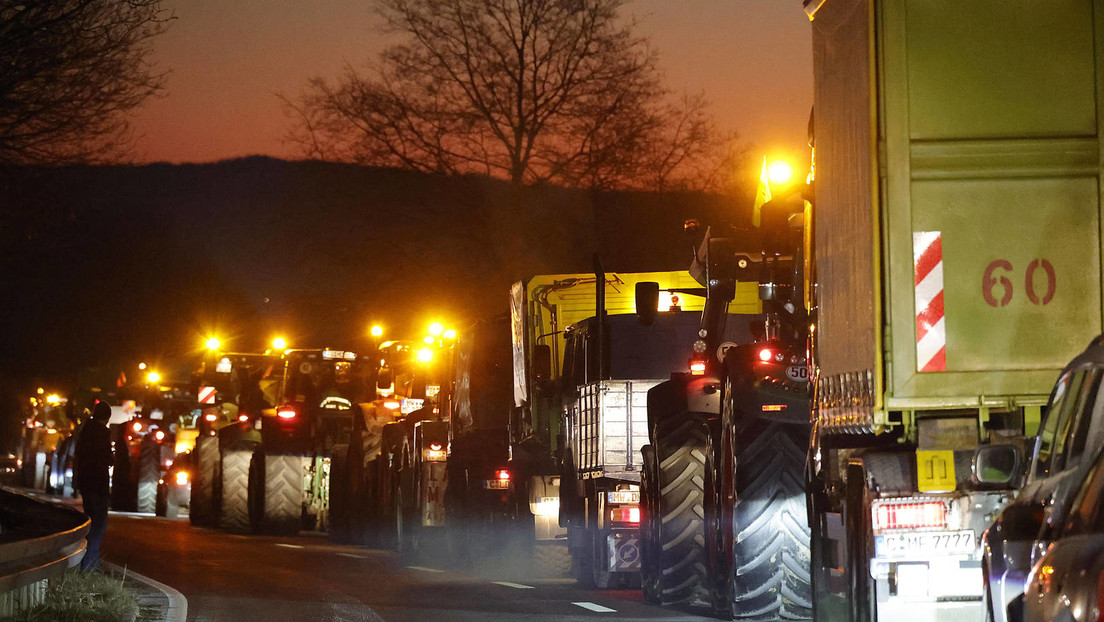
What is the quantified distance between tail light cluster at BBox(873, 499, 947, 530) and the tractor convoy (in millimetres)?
10

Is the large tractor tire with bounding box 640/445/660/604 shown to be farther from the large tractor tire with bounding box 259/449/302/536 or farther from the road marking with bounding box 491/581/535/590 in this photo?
the large tractor tire with bounding box 259/449/302/536

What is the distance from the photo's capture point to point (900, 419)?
8.60 m

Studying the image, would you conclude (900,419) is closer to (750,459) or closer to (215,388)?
(750,459)

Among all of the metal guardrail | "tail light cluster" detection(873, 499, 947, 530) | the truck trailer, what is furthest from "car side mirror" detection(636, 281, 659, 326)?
"tail light cluster" detection(873, 499, 947, 530)

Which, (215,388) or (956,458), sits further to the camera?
(215,388)

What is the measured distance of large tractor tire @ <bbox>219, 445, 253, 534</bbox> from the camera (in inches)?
1192

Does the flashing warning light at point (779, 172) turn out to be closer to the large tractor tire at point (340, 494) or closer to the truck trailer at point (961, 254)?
the truck trailer at point (961, 254)

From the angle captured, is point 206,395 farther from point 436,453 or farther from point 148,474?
point 436,453

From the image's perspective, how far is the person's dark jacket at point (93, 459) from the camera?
16922mm

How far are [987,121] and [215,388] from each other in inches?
1075

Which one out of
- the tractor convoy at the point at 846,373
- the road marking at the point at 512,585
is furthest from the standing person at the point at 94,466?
the tractor convoy at the point at 846,373

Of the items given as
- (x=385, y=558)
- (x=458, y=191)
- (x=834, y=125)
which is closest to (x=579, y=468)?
(x=385, y=558)

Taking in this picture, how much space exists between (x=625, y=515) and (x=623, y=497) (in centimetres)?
17

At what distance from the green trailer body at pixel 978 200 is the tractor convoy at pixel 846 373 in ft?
0.04
